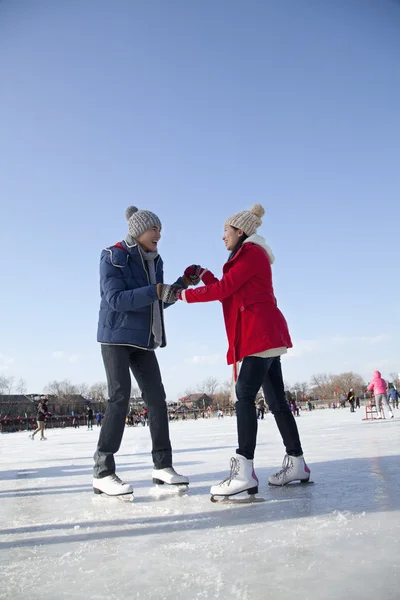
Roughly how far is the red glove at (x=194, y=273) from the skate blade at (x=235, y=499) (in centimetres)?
125

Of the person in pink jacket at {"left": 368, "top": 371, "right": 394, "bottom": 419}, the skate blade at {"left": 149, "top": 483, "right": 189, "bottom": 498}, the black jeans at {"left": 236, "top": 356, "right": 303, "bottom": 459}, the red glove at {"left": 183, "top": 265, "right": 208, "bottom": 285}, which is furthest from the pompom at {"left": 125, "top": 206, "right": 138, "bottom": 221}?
the person in pink jacket at {"left": 368, "top": 371, "right": 394, "bottom": 419}

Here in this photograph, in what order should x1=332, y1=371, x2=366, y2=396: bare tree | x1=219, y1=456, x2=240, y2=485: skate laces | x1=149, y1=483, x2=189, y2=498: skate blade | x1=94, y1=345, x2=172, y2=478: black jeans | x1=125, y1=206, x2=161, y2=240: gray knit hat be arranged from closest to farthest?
x1=219, y1=456, x2=240, y2=485: skate laces → x1=149, y1=483, x2=189, y2=498: skate blade → x1=94, y1=345, x2=172, y2=478: black jeans → x1=125, y1=206, x2=161, y2=240: gray knit hat → x1=332, y1=371, x2=366, y2=396: bare tree

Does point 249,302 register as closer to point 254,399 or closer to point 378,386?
point 254,399

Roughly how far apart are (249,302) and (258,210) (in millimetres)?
641

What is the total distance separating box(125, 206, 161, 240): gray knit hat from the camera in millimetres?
3113

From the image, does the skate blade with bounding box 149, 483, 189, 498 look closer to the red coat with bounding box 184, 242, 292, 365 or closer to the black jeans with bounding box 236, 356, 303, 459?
the black jeans with bounding box 236, 356, 303, 459

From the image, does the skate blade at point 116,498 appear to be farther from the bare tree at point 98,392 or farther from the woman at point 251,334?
the bare tree at point 98,392

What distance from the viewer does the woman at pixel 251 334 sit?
2.59 meters

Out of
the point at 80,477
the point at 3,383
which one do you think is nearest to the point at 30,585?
the point at 80,477

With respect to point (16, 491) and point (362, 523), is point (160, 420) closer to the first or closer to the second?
point (16, 491)

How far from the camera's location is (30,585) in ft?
4.23

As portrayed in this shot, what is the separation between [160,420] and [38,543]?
4.29 ft

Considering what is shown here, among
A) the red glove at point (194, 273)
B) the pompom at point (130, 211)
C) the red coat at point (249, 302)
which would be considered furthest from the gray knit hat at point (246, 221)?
the pompom at point (130, 211)

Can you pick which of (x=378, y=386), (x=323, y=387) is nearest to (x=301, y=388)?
(x=323, y=387)
